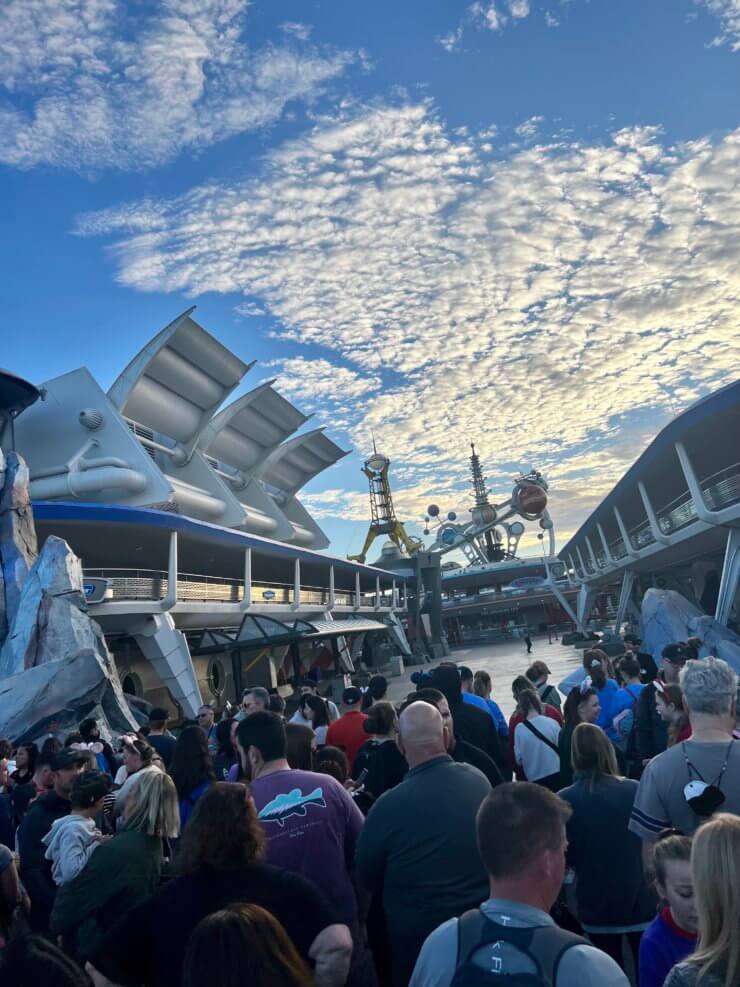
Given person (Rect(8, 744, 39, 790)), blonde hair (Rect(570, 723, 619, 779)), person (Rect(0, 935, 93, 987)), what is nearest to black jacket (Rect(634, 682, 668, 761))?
blonde hair (Rect(570, 723, 619, 779))

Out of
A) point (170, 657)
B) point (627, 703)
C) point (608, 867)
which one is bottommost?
point (608, 867)

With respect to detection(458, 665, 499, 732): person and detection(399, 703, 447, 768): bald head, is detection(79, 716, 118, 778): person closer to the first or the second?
detection(458, 665, 499, 732): person

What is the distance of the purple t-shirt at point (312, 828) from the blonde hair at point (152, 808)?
0.45m

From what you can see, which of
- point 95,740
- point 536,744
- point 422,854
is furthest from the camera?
point 95,740

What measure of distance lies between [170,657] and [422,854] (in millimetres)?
20394

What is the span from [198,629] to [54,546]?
44.7 ft

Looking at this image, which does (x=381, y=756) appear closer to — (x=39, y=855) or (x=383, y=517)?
(x=39, y=855)

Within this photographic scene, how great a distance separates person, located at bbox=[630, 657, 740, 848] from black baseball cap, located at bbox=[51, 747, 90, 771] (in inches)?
144

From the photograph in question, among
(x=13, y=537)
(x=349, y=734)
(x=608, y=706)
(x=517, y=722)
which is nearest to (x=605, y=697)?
(x=608, y=706)

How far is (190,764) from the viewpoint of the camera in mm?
4461

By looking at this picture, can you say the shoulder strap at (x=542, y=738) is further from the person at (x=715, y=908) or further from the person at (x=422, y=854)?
the person at (x=715, y=908)

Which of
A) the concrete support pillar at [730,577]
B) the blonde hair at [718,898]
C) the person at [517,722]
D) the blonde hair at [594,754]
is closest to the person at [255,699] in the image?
the person at [517,722]

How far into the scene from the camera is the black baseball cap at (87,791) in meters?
3.88

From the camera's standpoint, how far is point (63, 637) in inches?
573
